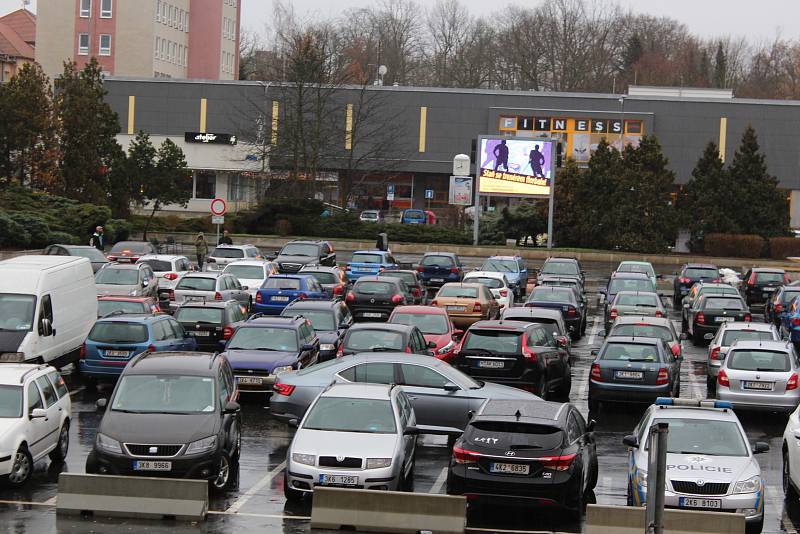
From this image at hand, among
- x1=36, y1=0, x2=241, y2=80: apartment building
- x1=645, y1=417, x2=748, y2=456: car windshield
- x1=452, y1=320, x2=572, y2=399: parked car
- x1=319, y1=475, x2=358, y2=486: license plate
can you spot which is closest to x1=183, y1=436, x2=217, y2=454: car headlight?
x1=319, y1=475, x2=358, y2=486: license plate

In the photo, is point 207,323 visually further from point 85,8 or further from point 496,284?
point 85,8

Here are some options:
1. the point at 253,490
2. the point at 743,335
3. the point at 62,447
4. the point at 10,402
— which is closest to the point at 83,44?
the point at 743,335

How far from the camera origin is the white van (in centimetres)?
2162

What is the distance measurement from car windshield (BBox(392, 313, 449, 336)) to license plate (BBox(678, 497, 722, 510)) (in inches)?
459

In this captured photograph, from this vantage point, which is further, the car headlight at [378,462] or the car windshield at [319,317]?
the car windshield at [319,317]

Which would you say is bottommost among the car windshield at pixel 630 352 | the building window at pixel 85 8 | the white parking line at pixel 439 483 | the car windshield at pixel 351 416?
the white parking line at pixel 439 483

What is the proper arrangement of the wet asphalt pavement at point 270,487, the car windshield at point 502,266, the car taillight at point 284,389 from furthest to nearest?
1. the car windshield at point 502,266
2. the car taillight at point 284,389
3. the wet asphalt pavement at point 270,487

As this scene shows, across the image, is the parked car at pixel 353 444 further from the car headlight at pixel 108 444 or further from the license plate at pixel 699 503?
the license plate at pixel 699 503

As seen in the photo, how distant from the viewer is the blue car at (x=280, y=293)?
32438mm

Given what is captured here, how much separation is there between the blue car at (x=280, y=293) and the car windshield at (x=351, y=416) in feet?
55.5

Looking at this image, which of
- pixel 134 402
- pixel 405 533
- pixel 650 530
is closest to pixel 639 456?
pixel 405 533

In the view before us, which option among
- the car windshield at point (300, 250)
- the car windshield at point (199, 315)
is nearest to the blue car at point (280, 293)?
the car windshield at point (199, 315)

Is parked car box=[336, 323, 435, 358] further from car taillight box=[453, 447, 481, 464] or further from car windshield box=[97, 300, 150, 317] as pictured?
car taillight box=[453, 447, 481, 464]

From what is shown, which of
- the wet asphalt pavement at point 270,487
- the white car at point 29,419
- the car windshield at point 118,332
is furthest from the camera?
the car windshield at point 118,332
